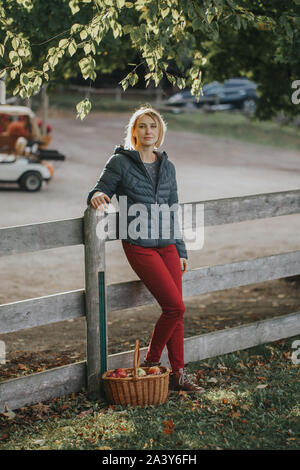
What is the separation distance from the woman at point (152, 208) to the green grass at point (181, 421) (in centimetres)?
37

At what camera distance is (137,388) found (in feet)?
15.9

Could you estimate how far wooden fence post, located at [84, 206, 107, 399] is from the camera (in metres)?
4.97

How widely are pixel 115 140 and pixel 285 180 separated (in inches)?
394

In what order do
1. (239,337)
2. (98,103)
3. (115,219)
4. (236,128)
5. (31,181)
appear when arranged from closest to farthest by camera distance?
(115,219) < (239,337) < (31,181) < (236,128) < (98,103)

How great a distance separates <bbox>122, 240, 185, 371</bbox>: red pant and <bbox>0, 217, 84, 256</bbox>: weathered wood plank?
15.3 inches

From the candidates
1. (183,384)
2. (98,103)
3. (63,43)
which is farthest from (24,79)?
(98,103)

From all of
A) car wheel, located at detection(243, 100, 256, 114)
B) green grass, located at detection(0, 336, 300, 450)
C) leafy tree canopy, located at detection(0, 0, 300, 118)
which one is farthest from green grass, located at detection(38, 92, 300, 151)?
green grass, located at detection(0, 336, 300, 450)

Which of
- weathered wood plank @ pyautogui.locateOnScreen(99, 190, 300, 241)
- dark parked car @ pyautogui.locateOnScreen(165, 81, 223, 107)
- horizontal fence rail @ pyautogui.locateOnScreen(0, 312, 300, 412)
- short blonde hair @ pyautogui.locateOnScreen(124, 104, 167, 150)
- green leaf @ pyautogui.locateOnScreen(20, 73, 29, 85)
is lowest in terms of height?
horizontal fence rail @ pyautogui.locateOnScreen(0, 312, 300, 412)

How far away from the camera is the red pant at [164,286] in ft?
16.4

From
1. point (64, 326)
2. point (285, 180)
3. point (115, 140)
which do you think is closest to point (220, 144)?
point (115, 140)

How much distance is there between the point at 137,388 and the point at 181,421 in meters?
0.38

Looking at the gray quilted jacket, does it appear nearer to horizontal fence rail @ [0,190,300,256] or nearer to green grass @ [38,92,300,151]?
horizontal fence rail @ [0,190,300,256]

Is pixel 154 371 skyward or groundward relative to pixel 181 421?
skyward

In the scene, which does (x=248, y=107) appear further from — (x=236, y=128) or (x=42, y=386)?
(x=42, y=386)
